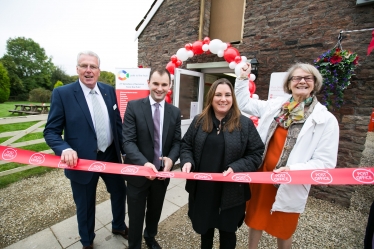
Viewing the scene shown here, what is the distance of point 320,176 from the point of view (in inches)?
61.7

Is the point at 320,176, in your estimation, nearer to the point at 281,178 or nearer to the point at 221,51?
the point at 281,178

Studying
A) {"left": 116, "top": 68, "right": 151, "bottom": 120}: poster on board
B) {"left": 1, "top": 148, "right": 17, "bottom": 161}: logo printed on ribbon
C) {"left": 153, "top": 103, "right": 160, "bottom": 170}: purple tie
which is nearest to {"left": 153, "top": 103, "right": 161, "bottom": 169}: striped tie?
{"left": 153, "top": 103, "right": 160, "bottom": 170}: purple tie

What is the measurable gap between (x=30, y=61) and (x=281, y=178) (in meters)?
59.4

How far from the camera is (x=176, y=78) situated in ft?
16.9

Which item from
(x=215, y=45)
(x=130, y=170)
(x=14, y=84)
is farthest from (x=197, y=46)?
(x=14, y=84)

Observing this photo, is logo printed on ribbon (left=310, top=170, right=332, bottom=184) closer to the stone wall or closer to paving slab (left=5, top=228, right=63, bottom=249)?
the stone wall

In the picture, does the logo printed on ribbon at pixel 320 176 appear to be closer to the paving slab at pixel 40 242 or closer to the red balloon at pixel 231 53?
the paving slab at pixel 40 242

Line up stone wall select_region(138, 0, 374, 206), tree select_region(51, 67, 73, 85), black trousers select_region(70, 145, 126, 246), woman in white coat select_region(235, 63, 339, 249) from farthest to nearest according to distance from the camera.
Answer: tree select_region(51, 67, 73, 85), stone wall select_region(138, 0, 374, 206), black trousers select_region(70, 145, 126, 246), woman in white coat select_region(235, 63, 339, 249)

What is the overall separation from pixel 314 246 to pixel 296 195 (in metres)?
1.70

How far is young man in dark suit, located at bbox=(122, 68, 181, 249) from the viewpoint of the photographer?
186cm

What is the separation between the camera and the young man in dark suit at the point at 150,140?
1.86 meters

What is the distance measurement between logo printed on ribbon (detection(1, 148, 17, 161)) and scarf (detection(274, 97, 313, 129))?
271cm

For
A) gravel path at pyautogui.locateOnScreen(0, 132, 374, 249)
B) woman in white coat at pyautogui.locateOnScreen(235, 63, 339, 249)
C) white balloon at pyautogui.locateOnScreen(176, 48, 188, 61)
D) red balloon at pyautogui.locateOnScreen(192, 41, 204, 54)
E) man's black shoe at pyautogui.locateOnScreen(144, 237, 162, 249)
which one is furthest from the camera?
white balloon at pyautogui.locateOnScreen(176, 48, 188, 61)

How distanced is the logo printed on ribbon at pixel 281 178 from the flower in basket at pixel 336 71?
8.93 feet
